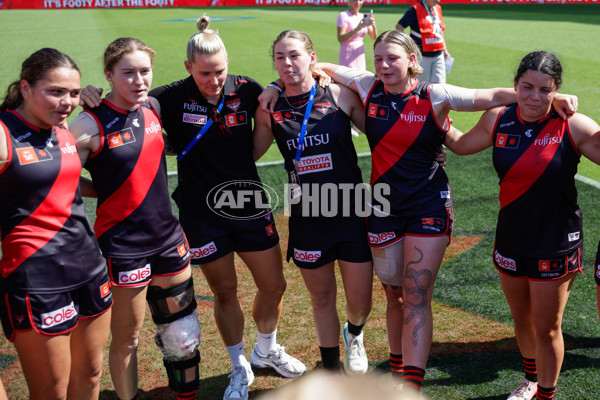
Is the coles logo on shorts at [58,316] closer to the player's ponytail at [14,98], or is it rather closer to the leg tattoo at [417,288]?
the player's ponytail at [14,98]

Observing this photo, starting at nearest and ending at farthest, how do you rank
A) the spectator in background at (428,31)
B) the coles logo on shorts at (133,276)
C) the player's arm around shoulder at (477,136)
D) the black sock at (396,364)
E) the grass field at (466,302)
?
the coles logo on shorts at (133,276), the player's arm around shoulder at (477,136), the black sock at (396,364), the grass field at (466,302), the spectator in background at (428,31)

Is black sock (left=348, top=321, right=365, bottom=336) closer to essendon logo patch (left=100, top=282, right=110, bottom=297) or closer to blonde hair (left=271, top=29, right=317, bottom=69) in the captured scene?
essendon logo patch (left=100, top=282, right=110, bottom=297)

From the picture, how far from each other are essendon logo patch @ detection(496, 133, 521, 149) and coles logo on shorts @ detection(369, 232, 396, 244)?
828 millimetres

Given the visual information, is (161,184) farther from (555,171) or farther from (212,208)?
(555,171)

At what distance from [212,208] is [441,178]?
147cm

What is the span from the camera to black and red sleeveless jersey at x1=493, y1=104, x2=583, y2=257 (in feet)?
11.3

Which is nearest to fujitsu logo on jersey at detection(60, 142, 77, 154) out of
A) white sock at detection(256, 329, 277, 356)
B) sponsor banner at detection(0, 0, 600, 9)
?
white sock at detection(256, 329, 277, 356)

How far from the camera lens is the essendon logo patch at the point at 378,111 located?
3871 mm

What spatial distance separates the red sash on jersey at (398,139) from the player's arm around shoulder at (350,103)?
250 mm

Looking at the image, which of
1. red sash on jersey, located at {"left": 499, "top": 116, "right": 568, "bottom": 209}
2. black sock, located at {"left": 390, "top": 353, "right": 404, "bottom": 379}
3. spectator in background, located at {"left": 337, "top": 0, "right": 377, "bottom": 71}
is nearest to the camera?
red sash on jersey, located at {"left": 499, "top": 116, "right": 568, "bottom": 209}

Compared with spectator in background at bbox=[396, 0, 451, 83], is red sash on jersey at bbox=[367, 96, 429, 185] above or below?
below

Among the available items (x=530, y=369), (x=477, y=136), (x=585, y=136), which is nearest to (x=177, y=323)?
(x=477, y=136)

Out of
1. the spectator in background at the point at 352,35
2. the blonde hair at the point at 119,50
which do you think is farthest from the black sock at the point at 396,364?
the spectator in background at the point at 352,35

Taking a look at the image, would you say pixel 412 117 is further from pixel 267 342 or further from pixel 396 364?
pixel 267 342
